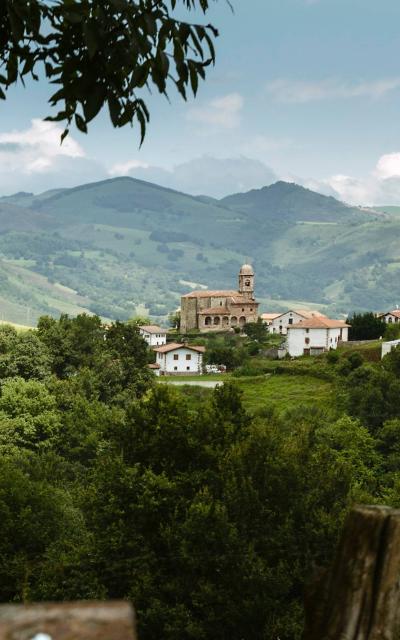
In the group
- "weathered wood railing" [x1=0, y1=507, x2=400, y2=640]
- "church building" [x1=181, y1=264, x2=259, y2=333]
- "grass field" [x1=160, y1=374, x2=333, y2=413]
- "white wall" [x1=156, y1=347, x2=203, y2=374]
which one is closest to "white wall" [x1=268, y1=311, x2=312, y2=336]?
→ "church building" [x1=181, y1=264, x2=259, y2=333]

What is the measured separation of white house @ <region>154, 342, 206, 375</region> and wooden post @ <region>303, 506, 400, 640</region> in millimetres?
109768

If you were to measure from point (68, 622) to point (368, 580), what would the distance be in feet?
8.95

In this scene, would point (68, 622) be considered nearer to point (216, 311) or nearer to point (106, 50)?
point (106, 50)

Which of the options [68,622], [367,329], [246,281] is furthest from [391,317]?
[68,622]

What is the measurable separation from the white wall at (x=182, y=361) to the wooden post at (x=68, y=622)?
112417 millimetres

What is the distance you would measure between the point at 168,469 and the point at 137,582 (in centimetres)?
514

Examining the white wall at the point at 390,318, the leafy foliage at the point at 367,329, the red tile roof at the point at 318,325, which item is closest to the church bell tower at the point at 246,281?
the white wall at the point at 390,318

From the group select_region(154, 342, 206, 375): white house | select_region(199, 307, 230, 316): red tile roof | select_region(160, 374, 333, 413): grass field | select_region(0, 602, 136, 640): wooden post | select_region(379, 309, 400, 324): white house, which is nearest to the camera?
select_region(0, 602, 136, 640): wooden post

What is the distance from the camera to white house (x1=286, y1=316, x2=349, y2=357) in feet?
386

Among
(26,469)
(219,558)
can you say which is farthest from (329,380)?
(219,558)

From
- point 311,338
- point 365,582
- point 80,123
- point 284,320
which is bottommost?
point 365,582

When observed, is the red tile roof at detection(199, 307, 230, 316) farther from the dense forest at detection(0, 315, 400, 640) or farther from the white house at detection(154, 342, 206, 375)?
the dense forest at detection(0, 315, 400, 640)

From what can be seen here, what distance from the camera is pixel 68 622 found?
253 cm

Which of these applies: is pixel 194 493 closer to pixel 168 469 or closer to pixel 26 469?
pixel 168 469
